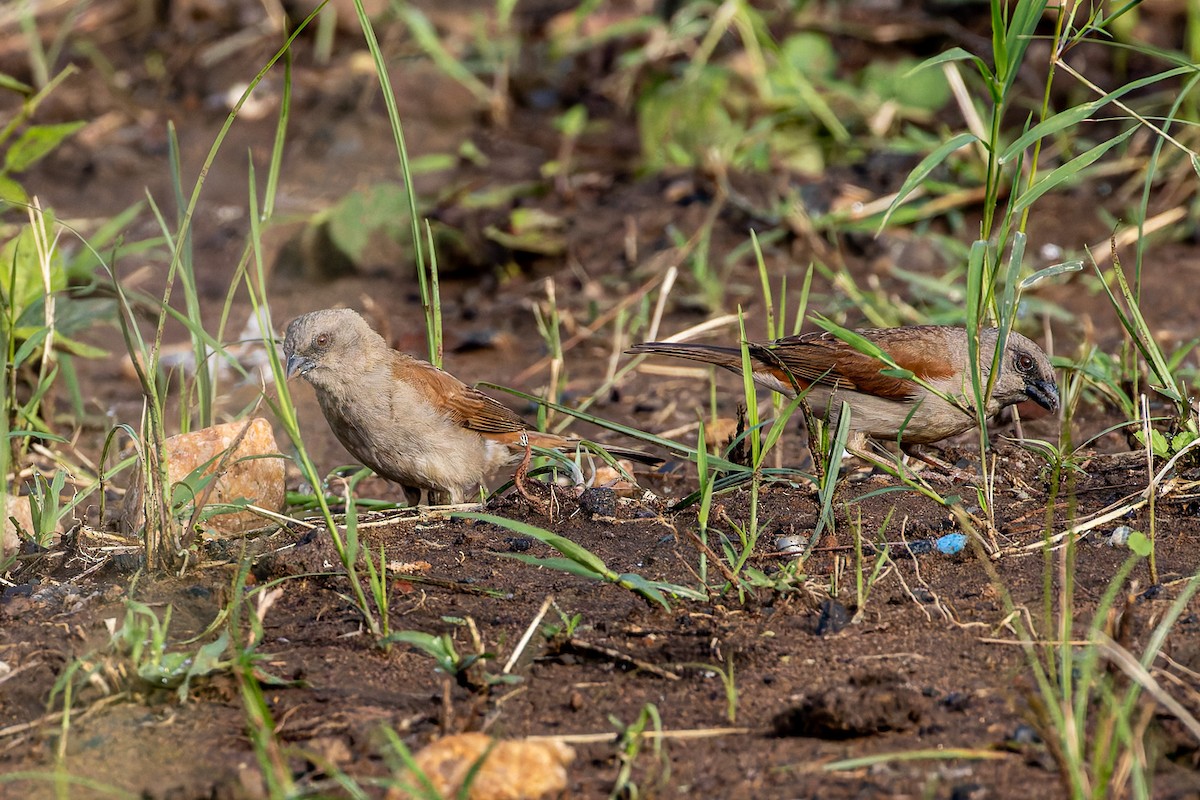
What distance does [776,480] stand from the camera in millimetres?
4578

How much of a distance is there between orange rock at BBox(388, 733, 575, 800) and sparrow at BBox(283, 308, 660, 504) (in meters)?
2.60

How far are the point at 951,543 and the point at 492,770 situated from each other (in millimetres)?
1703

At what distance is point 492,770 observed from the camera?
272cm

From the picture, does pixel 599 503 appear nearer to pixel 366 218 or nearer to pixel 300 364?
pixel 300 364

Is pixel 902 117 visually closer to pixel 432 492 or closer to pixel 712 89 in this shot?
pixel 712 89

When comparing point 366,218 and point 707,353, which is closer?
point 707,353

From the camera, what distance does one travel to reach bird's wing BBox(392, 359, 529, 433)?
5.60m

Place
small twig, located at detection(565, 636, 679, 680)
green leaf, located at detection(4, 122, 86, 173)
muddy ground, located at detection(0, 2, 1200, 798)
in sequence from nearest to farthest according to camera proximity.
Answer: muddy ground, located at detection(0, 2, 1200, 798) → small twig, located at detection(565, 636, 679, 680) → green leaf, located at detection(4, 122, 86, 173)

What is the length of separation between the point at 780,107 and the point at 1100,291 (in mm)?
2635

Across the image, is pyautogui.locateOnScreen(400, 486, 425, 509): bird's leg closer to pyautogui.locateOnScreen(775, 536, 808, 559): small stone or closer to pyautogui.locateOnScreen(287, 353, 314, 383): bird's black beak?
pyautogui.locateOnScreen(287, 353, 314, 383): bird's black beak

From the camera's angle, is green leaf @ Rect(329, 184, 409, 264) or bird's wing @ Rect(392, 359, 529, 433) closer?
bird's wing @ Rect(392, 359, 529, 433)

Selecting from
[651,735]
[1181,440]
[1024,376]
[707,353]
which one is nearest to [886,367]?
[1024,376]

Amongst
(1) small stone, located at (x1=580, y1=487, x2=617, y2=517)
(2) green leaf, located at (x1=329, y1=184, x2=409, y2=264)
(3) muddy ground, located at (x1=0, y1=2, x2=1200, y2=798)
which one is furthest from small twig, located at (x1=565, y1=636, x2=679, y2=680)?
(2) green leaf, located at (x1=329, y1=184, x2=409, y2=264)

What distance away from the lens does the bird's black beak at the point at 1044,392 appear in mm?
5461
